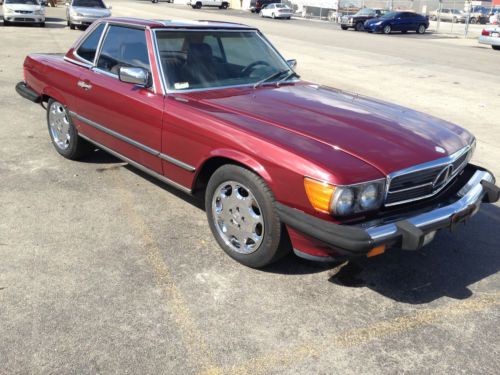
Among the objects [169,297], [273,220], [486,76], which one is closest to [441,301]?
[273,220]

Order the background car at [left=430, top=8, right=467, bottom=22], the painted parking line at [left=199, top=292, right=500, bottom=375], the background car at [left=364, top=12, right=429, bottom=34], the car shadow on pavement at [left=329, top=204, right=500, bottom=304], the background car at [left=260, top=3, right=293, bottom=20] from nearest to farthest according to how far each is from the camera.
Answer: the painted parking line at [left=199, top=292, right=500, bottom=375] < the car shadow on pavement at [left=329, top=204, right=500, bottom=304] < the background car at [left=364, top=12, right=429, bottom=34] < the background car at [left=260, top=3, right=293, bottom=20] < the background car at [left=430, top=8, right=467, bottom=22]

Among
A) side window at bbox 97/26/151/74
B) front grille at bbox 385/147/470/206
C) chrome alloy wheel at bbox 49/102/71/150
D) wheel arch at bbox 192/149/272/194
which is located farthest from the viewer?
chrome alloy wheel at bbox 49/102/71/150

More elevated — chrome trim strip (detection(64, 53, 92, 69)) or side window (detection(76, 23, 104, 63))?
side window (detection(76, 23, 104, 63))

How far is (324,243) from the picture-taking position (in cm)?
292

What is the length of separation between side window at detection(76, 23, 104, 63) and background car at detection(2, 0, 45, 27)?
19610 millimetres

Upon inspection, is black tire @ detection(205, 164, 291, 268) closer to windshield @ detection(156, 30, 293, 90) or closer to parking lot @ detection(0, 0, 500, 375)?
parking lot @ detection(0, 0, 500, 375)

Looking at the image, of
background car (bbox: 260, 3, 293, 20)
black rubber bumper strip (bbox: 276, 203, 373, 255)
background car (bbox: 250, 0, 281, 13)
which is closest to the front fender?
black rubber bumper strip (bbox: 276, 203, 373, 255)

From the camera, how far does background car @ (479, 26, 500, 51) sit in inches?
889

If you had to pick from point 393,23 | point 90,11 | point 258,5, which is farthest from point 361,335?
point 258,5

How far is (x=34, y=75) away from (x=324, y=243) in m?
4.55

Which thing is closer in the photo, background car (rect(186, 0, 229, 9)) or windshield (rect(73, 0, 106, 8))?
windshield (rect(73, 0, 106, 8))

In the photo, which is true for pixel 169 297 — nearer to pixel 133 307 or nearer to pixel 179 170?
pixel 133 307

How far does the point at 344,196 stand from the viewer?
9.45 feet

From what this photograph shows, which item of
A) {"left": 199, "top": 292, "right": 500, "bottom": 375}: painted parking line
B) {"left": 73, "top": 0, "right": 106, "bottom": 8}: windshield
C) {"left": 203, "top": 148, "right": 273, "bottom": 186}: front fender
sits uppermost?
{"left": 73, "top": 0, "right": 106, "bottom": 8}: windshield
